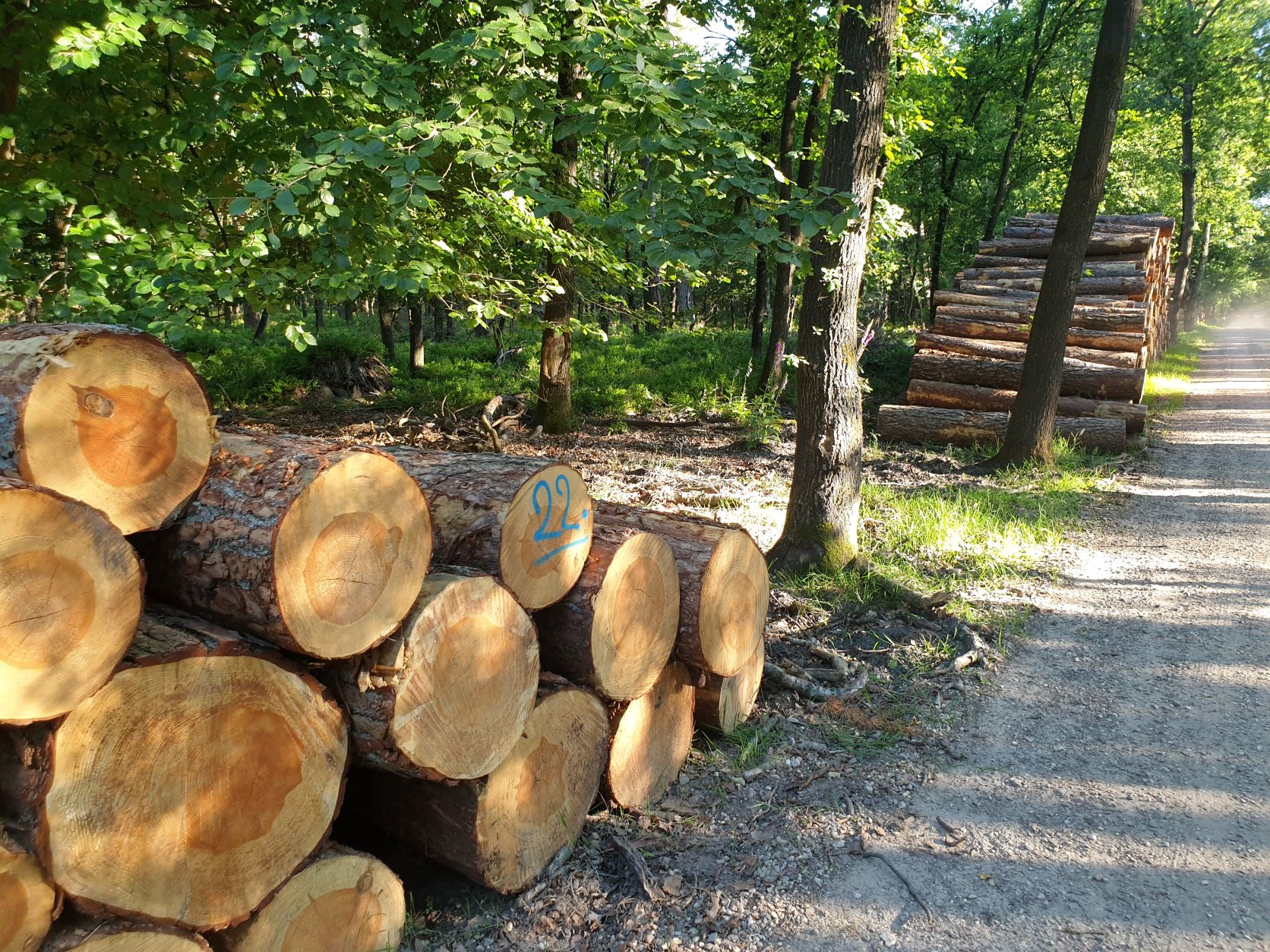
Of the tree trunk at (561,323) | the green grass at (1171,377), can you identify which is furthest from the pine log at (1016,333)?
the tree trunk at (561,323)

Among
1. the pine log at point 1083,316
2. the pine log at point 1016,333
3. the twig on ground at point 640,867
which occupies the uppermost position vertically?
the pine log at point 1083,316

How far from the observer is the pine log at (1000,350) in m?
10.7

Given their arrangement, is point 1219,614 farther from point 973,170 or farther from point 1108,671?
point 973,170

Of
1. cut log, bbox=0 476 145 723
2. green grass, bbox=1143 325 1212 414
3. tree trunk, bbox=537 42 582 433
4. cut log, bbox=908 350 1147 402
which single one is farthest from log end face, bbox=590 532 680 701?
green grass, bbox=1143 325 1212 414

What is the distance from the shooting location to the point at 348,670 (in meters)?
2.45

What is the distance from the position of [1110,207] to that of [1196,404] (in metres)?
11.8

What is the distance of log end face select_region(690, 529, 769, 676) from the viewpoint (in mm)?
3553

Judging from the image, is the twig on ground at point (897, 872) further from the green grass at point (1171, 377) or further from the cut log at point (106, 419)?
the green grass at point (1171, 377)

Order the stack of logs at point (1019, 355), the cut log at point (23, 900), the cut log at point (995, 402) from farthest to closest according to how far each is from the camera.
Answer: the stack of logs at point (1019, 355), the cut log at point (995, 402), the cut log at point (23, 900)

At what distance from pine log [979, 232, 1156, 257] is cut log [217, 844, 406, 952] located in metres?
13.7

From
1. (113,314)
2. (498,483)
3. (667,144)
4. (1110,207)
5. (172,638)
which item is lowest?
(172,638)

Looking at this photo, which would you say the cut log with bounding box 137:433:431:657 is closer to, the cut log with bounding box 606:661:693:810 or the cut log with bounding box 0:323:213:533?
the cut log with bounding box 0:323:213:533

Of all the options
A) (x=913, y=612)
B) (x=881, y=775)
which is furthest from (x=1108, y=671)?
(x=881, y=775)

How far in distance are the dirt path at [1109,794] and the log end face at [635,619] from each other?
1.13 m
